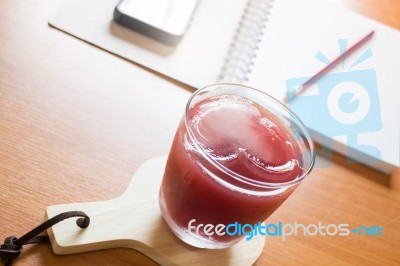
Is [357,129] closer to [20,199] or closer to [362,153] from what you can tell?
[362,153]

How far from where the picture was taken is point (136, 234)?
1.53 feet

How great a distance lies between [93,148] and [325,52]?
16.1 inches

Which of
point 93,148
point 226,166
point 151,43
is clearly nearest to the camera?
point 226,166

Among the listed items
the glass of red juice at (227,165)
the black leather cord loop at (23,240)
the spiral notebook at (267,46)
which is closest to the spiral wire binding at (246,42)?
→ the spiral notebook at (267,46)

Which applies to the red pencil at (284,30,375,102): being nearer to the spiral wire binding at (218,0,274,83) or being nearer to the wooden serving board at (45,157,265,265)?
the spiral wire binding at (218,0,274,83)

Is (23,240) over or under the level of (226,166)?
under

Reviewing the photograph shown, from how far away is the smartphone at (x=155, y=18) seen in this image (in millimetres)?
659

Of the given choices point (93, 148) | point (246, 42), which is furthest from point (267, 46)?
point (93, 148)

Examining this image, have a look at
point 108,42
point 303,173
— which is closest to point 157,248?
point 303,173

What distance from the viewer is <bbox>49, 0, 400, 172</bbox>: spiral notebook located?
64 cm

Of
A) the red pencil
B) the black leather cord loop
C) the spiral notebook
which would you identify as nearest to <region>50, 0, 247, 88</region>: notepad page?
the spiral notebook

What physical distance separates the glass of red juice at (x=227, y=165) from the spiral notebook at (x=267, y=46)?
174 millimetres

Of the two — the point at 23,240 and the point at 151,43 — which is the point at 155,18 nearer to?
the point at 151,43

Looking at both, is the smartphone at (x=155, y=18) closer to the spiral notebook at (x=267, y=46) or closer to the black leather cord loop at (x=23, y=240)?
the spiral notebook at (x=267, y=46)
